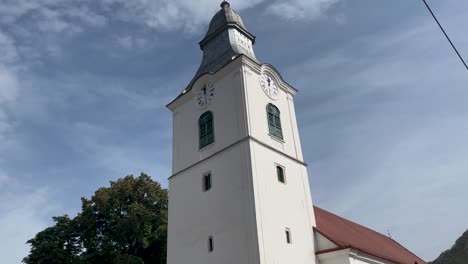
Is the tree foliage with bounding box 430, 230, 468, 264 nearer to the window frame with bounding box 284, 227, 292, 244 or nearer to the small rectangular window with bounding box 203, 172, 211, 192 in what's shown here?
the window frame with bounding box 284, 227, 292, 244

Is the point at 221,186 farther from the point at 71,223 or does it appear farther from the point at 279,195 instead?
the point at 71,223

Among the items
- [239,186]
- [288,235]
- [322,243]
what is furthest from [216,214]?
[322,243]

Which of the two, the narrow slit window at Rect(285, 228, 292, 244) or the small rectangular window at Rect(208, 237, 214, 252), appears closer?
the small rectangular window at Rect(208, 237, 214, 252)

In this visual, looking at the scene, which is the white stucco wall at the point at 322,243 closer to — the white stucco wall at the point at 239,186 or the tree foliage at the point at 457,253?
the white stucco wall at the point at 239,186

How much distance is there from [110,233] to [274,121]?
1428 cm

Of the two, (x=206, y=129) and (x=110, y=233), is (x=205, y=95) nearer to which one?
(x=206, y=129)

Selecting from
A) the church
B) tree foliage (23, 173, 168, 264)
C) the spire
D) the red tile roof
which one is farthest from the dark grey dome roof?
tree foliage (23, 173, 168, 264)

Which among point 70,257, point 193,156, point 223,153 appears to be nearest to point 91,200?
point 70,257

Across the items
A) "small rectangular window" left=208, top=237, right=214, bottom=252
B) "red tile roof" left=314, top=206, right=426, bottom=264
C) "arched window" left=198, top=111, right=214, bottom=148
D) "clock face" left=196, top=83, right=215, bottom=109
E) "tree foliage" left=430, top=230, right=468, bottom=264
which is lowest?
"tree foliage" left=430, top=230, right=468, bottom=264

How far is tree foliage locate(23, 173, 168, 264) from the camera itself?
2523 cm

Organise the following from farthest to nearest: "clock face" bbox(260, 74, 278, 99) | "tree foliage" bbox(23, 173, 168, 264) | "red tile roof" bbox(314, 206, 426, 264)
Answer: "tree foliage" bbox(23, 173, 168, 264) → "clock face" bbox(260, 74, 278, 99) → "red tile roof" bbox(314, 206, 426, 264)

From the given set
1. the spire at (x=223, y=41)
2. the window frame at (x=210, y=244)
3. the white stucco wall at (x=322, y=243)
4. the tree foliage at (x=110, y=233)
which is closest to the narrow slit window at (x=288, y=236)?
the white stucco wall at (x=322, y=243)

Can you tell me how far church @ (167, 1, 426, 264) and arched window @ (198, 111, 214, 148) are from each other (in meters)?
0.05

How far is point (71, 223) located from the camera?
88.2ft
